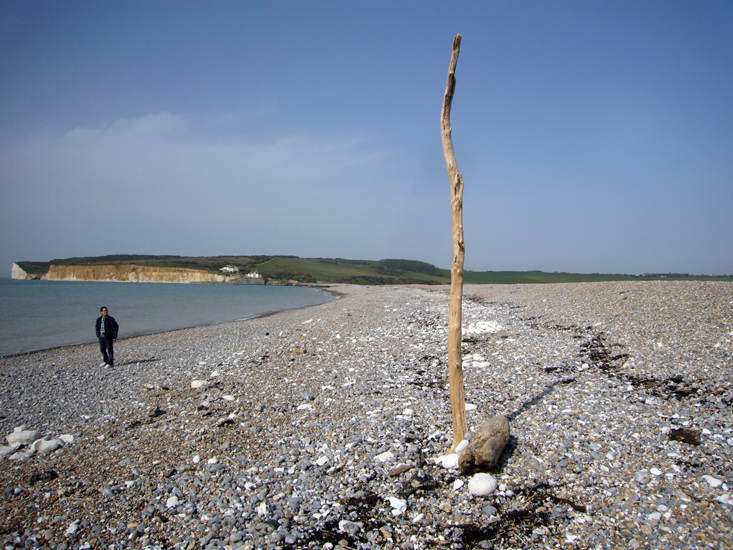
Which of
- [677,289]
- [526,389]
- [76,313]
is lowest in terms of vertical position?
[76,313]

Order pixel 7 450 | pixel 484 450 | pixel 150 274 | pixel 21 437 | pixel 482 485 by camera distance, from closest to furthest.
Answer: pixel 482 485 → pixel 484 450 → pixel 7 450 → pixel 21 437 → pixel 150 274

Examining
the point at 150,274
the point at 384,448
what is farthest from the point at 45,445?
the point at 150,274

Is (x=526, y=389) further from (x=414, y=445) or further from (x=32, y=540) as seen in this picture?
(x=32, y=540)

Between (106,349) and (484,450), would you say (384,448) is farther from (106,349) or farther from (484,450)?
(106,349)

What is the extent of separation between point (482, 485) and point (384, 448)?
5.48ft

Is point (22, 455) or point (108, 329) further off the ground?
point (108, 329)

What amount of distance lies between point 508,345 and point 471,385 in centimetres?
352

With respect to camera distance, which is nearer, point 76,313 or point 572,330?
point 572,330

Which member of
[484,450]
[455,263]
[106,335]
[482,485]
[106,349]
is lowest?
[106,349]

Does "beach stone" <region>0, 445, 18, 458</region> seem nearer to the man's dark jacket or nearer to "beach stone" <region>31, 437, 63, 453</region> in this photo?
"beach stone" <region>31, 437, 63, 453</region>

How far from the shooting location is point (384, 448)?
19.4 feet

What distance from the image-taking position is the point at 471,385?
862 centimetres

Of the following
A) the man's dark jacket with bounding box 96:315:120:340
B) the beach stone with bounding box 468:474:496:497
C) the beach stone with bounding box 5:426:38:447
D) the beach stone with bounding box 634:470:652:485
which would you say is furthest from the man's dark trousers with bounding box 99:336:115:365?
the beach stone with bounding box 634:470:652:485

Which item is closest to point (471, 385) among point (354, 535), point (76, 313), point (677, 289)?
point (354, 535)
